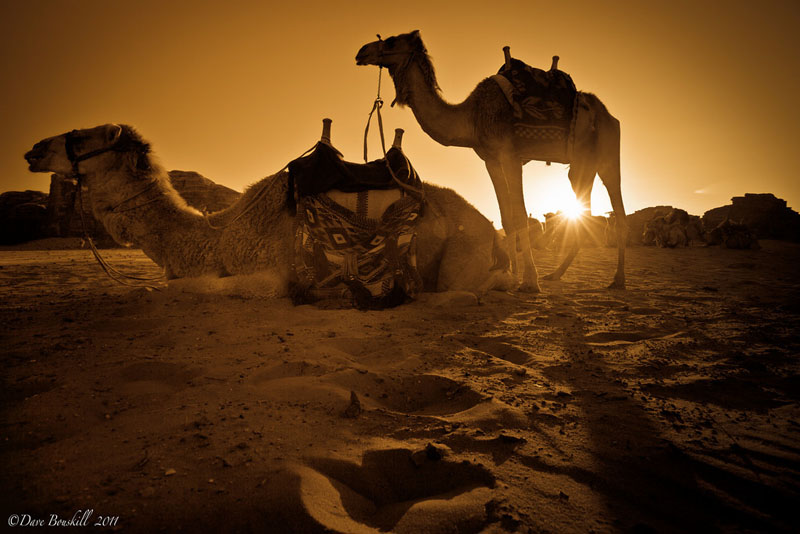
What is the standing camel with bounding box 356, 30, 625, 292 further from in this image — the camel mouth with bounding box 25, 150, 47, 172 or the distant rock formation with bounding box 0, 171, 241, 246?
the distant rock formation with bounding box 0, 171, 241, 246

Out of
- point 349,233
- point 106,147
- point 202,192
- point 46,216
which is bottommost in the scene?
point 349,233

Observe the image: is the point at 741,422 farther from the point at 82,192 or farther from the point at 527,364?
the point at 82,192

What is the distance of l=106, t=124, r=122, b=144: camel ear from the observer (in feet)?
11.9

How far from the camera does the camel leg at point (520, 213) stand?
481cm

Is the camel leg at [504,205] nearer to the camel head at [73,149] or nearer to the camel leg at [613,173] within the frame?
the camel leg at [613,173]

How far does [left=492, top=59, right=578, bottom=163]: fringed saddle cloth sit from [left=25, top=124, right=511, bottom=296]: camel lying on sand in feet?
10.5

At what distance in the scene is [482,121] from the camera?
15.9 ft

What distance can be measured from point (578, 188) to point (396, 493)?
613cm

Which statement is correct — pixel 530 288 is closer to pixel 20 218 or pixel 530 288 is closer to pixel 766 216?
pixel 20 218

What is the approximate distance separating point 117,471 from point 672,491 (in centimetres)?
179

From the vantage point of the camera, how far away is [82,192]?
12.0ft

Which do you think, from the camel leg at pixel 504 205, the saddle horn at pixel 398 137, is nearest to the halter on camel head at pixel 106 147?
the saddle horn at pixel 398 137

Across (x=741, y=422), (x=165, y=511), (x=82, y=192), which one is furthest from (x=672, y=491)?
(x=82, y=192)

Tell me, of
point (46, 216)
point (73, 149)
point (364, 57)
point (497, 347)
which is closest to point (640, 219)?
point (364, 57)
